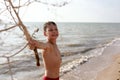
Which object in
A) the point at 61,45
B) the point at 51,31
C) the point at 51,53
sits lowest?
the point at 61,45

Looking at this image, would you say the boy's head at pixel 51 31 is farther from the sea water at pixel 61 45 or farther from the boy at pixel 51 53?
the sea water at pixel 61 45

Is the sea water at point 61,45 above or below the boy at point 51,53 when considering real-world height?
below

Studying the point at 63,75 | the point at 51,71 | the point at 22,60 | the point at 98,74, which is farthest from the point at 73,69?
the point at 51,71

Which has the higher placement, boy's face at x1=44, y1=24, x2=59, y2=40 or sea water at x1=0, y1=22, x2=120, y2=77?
boy's face at x1=44, y1=24, x2=59, y2=40

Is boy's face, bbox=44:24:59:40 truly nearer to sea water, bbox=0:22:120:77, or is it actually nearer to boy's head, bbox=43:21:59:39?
boy's head, bbox=43:21:59:39

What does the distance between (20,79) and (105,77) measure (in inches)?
144

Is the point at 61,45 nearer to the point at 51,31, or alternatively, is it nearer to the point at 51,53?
the point at 51,53

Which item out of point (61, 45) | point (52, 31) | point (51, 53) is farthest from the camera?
point (61, 45)

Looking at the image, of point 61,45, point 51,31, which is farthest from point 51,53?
point 61,45

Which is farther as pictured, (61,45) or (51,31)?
(61,45)

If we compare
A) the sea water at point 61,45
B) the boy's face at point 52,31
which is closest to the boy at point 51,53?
the boy's face at point 52,31

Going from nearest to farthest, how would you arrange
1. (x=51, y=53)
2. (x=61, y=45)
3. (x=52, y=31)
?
(x=52, y=31) → (x=51, y=53) → (x=61, y=45)

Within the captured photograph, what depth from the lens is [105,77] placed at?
35.4 ft

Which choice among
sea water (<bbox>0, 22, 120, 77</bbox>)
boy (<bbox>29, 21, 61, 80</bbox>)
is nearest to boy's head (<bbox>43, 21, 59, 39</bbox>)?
boy (<bbox>29, 21, 61, 80</bbox>)
